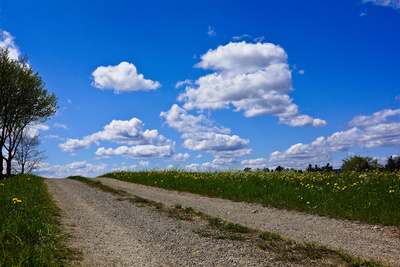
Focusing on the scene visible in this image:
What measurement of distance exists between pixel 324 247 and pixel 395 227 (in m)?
3.59

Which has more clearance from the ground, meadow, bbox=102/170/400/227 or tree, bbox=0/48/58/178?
tree, bbox=0/48/58/178

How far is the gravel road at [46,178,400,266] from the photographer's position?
5414 mm

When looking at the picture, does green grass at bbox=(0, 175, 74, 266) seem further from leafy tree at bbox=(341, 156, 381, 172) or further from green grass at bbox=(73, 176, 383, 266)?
leafy tree at bbox=(341, 156, 381, 172)

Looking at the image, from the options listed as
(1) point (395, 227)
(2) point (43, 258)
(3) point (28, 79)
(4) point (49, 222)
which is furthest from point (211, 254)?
(3) point (28, 79)

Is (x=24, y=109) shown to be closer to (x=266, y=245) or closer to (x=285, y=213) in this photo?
(x=285, y=213)

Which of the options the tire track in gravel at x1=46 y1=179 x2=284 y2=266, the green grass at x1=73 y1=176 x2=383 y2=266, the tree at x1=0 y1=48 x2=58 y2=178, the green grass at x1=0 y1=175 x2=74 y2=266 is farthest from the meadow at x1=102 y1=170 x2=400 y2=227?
the tree at x1=0 y1=48 x2=58 y2=178

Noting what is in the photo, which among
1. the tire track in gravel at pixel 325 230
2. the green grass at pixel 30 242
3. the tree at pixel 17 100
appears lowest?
the tire track in gravel at pixel 325 230

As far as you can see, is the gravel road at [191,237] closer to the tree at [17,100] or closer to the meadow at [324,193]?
the meadow at [324,193]

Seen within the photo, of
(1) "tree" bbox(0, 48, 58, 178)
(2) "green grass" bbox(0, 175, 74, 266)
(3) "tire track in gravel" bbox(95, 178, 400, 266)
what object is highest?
(1) "tree" bbox(0, 48, 58, 178)

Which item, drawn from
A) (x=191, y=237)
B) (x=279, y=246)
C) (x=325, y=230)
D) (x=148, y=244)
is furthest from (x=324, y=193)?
(x=148, y=244)

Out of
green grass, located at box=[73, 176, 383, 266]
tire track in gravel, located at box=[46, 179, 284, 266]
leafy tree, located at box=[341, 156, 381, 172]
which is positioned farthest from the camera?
leafy tree, located at box=[341, 156, 381, 172]

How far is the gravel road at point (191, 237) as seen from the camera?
5.41m

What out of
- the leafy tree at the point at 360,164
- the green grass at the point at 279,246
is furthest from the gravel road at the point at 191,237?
the leafy tree at the point at 360,164

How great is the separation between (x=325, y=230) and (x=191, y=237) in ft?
12.4
